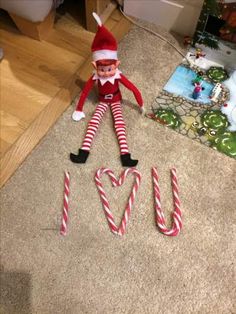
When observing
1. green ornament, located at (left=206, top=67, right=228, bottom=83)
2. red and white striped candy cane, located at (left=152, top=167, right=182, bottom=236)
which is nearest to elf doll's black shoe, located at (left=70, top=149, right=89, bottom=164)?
red and white striped candy cane, located at (left=152, top=167, right=182, bottom=236)

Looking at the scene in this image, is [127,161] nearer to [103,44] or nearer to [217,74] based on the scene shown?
[103,44]

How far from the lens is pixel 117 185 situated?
98cm

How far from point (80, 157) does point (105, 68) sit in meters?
0.27

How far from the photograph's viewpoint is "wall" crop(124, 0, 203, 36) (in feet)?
3.89

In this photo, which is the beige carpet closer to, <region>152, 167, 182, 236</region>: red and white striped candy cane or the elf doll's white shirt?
<region>152, 167, 182, 236</region>: red and white striped candy cane

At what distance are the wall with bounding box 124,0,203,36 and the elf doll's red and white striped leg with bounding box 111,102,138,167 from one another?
1.38 feet

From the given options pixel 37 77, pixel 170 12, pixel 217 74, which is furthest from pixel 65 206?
pixel 170 12

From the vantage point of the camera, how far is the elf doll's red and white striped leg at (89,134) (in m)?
1.02

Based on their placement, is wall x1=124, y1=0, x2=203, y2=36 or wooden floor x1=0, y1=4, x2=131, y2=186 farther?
wall x1=124, y1=0, x2=203, y2=36

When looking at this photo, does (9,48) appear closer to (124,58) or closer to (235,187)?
(124,58)

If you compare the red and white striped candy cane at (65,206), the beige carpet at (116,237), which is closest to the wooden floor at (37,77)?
the beige carpet at (116,237)

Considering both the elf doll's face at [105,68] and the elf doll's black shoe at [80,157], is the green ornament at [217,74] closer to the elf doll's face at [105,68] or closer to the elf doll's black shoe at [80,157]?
the elf doll's face at [105,68]

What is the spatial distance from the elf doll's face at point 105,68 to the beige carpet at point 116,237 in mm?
171

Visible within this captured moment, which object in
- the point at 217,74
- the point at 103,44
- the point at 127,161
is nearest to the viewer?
the point at 103,44
